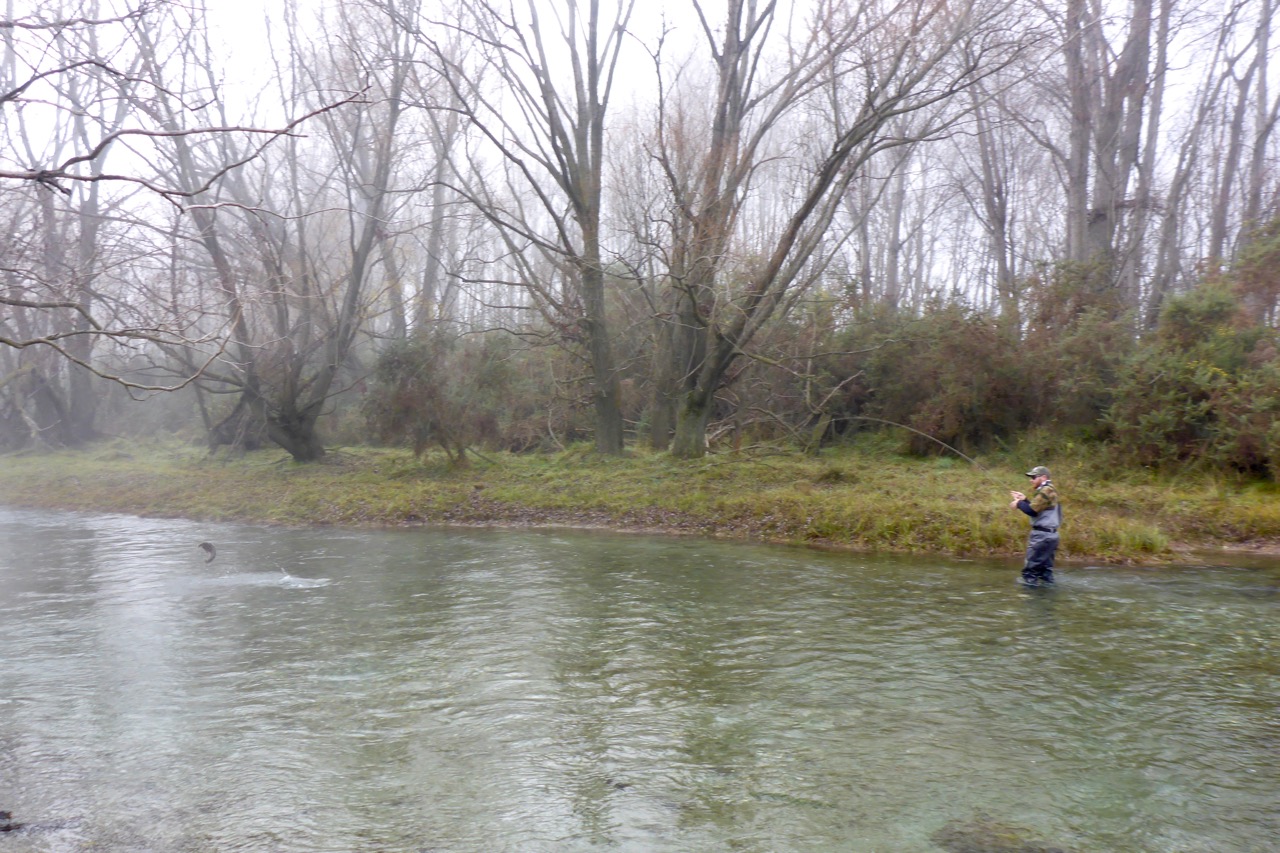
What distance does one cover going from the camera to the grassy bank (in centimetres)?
1538

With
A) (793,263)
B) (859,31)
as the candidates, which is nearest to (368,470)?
(793,263)

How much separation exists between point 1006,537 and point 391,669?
10.1 metres

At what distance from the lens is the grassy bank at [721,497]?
15383mm

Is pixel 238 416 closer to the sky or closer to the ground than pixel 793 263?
closer to the ground

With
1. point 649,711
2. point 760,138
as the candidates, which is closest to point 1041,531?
point 649,711

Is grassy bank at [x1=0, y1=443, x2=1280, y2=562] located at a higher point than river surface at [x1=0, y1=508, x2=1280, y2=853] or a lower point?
higher

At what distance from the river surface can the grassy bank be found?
1782mm

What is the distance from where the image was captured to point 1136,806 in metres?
6.09

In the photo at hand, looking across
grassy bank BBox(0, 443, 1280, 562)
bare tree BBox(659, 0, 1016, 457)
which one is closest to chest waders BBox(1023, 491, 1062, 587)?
grassy bank BBox(0, 443, 1280, 562)

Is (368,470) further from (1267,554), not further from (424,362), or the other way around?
(1267,554)

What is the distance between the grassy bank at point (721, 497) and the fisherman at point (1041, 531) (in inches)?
96.2

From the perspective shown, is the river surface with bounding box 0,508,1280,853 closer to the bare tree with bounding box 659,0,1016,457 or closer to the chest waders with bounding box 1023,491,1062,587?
the chest waders with bounding box 1023,491,1062,587

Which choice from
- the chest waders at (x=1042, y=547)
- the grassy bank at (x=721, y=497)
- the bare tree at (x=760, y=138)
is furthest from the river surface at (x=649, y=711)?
the bare tree at (x=760, y=138)

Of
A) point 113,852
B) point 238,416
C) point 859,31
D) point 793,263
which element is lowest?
point 113,852
